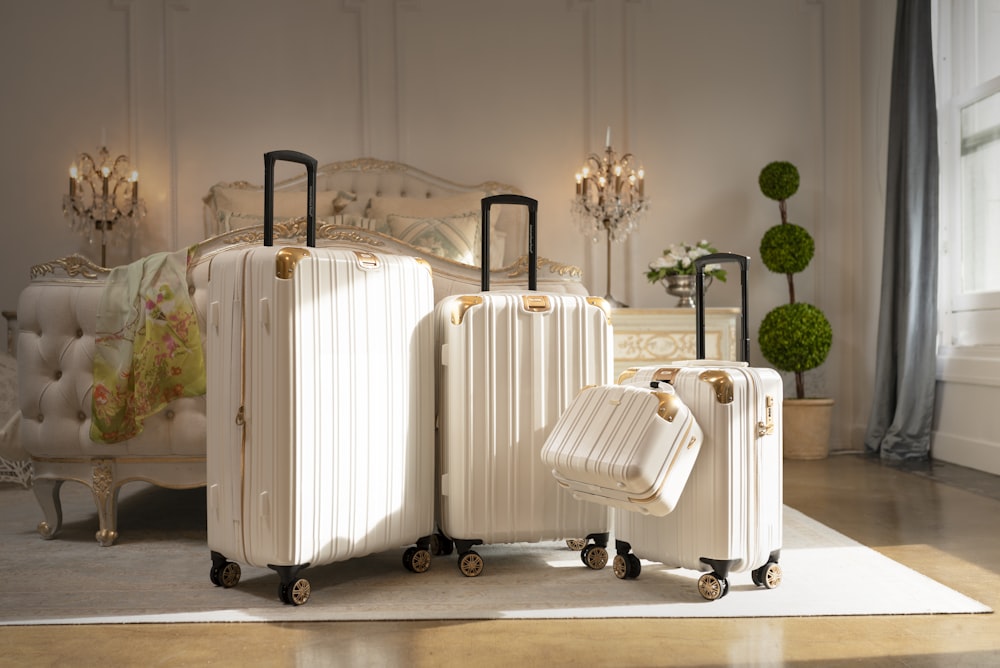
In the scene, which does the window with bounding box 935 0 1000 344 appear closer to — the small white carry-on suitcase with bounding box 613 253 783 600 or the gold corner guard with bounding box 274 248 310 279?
the small white carry-on suitcase with bounding box 613 253 783 600

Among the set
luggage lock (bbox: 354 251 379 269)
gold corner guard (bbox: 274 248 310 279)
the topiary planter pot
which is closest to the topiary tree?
the topiary planter pot

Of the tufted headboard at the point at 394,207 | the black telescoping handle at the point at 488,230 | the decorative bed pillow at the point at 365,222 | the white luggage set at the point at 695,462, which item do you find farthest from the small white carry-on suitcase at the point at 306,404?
the decorative bed pillow at the point at 365,222

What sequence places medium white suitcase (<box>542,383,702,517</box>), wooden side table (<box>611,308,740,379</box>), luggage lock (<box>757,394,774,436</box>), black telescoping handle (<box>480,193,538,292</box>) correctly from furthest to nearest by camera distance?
1. wooden side table (<box>611,308,740,379</box>)
2. black telescoping handle (<box>480,193,538,292</box>)
3. luggage lock (<box>757,394,774,436</box>)
4. medium white suitcase (<box>542,383,702,517</box>)

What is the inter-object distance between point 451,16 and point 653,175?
5.05ft

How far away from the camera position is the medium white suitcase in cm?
184

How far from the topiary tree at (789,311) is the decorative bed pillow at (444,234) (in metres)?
1.64

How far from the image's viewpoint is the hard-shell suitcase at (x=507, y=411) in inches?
84.8

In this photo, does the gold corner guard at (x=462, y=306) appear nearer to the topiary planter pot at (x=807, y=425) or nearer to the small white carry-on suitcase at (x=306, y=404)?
the small white carry-on suitcase at (x=306, y=404)

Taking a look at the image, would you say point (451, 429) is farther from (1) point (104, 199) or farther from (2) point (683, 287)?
(1) point (104, 199)

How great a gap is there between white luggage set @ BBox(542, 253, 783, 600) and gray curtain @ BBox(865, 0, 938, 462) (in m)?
2.80

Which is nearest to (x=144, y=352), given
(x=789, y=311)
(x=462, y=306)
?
(x=462, y=306)

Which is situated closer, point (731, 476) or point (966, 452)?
point (731, 476)

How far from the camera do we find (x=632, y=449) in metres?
1.85

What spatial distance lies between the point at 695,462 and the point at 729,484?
0.28ft
